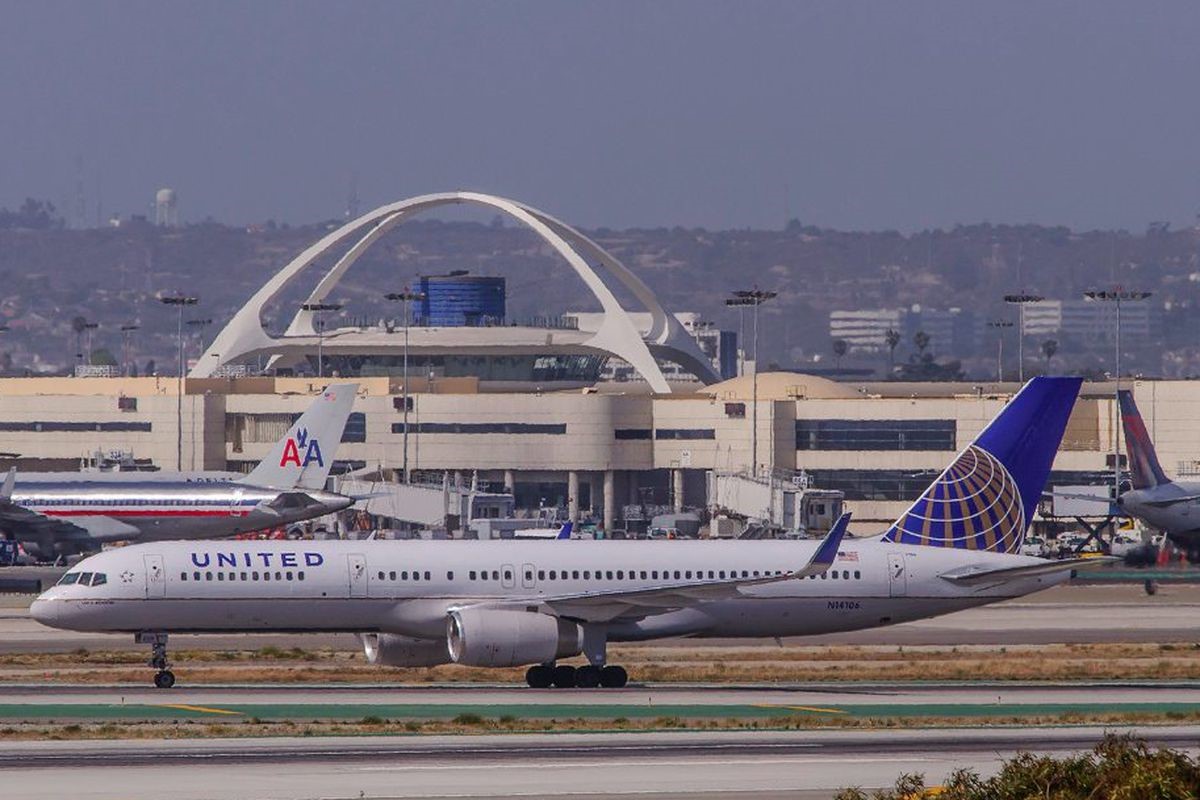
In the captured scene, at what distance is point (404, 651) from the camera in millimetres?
58656

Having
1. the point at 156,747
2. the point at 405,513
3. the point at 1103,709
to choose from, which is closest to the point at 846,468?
the point at 405,513

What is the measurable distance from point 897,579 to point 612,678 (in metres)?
8.17

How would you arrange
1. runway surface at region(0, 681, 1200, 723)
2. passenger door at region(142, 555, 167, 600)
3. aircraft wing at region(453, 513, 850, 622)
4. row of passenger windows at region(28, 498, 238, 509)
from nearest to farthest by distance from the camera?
1. runway surface at region(0, 681, 1200, 723)
2. passenger door at region(142, 555, 167, 600)
3. aircraft wing at region(453, 513, 850, 622)
4. row of passenger windows at region(28, 498, 238, 509)

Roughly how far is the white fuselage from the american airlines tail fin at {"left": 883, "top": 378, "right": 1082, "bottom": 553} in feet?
2.91

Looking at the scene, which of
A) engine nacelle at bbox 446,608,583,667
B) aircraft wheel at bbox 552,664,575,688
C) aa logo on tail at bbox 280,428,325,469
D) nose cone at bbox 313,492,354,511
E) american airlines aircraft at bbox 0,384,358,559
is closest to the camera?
engine nacelle at bbox 446,608,583,667

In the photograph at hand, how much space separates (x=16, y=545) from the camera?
12212 centimetres

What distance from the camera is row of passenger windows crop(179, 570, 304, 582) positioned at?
56750 millimetres

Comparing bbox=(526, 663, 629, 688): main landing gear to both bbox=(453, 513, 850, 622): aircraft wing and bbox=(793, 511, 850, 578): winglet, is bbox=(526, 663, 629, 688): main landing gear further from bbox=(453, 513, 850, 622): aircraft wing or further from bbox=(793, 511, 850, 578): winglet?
bbox=(793, 511, 850, 578): winglet

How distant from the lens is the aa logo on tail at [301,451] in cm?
12350

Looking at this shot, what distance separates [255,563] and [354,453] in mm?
119192

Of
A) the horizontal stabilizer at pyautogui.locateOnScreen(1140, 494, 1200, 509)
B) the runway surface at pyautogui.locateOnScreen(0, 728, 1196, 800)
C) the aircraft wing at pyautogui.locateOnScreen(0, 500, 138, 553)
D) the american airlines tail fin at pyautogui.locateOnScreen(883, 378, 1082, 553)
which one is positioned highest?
the american airlines tail fin at pyautogui.locateOnScreen(883, 378, 1082, 553)

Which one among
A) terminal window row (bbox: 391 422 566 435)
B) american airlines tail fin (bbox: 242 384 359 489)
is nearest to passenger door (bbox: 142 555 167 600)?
american airlines tail fin (bbox: 242 384 359 489)

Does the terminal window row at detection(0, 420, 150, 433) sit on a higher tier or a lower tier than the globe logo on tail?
higher

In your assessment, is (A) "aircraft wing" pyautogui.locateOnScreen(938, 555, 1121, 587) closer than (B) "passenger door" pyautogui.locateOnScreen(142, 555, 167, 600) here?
No
